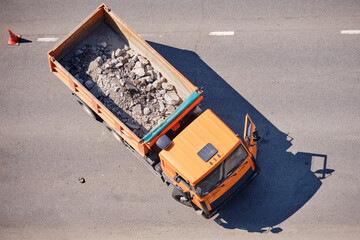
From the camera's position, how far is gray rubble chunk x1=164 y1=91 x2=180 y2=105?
11.5 m

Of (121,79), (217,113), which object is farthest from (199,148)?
(121,79)

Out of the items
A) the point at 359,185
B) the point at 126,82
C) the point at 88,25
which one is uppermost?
the point at 88,25

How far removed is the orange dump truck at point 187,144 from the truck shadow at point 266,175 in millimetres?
912

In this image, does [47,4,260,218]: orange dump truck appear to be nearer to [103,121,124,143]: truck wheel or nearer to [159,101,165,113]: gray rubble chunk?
[103,121,124,143]: truck wheel

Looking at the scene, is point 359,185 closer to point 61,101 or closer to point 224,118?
point 224,118

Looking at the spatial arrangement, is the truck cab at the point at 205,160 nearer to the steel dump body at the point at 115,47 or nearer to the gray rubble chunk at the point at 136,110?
the steel dump body at the point at 115,47

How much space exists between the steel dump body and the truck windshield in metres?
1.71

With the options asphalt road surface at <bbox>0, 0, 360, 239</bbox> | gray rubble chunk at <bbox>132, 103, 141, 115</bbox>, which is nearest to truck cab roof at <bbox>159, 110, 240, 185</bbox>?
gray rubble chunk at <bbox>132, 103, 141, 115</bbox>

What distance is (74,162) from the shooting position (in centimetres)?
1260

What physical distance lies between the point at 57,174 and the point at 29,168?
0.95 m

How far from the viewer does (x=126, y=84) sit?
11727mm

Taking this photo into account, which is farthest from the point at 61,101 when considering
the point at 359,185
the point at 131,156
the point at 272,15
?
the point at 359,185

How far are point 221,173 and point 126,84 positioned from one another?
3.90m

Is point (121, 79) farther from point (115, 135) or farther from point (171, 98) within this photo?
point (115, 135)
